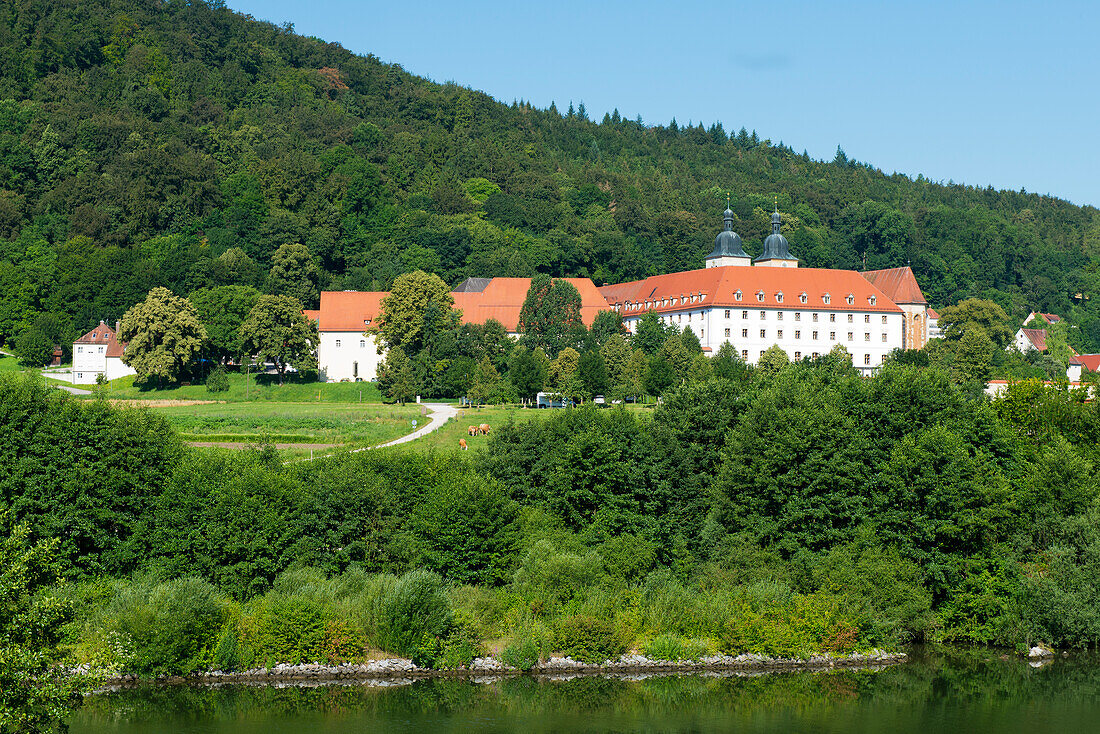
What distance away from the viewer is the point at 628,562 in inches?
1385

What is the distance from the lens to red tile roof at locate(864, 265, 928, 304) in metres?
103

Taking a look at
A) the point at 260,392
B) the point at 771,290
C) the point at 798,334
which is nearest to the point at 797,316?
the point at 798,334

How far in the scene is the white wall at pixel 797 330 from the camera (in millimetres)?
94250

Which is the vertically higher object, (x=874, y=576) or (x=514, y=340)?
(x=514, y=340)

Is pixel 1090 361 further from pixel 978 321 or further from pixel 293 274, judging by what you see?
pixel 293 274

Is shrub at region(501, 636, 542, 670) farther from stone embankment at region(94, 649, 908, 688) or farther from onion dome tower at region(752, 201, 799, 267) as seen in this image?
onion dome tower at region(752, 201, 799, 267)

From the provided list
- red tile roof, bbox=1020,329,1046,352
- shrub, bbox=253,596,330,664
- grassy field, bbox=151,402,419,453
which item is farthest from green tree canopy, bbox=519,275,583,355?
red tile roof, bbox=1020,329,1046,352

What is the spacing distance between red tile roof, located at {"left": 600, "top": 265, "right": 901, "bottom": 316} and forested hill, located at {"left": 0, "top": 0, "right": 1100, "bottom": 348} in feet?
53.1

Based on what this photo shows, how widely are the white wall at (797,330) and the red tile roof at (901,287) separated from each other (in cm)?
446

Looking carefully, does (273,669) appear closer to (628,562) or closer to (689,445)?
(628,562)

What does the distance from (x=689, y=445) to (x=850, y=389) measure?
6.04 metres

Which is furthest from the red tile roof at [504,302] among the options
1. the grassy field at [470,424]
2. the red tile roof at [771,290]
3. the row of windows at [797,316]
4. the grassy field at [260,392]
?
the grassy field at [470,424]

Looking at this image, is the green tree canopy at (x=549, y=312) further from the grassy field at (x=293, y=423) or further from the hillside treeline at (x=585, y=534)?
the hillside treeline at (x=585, y=534)

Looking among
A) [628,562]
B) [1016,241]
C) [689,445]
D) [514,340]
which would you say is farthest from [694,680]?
[1016,241]
